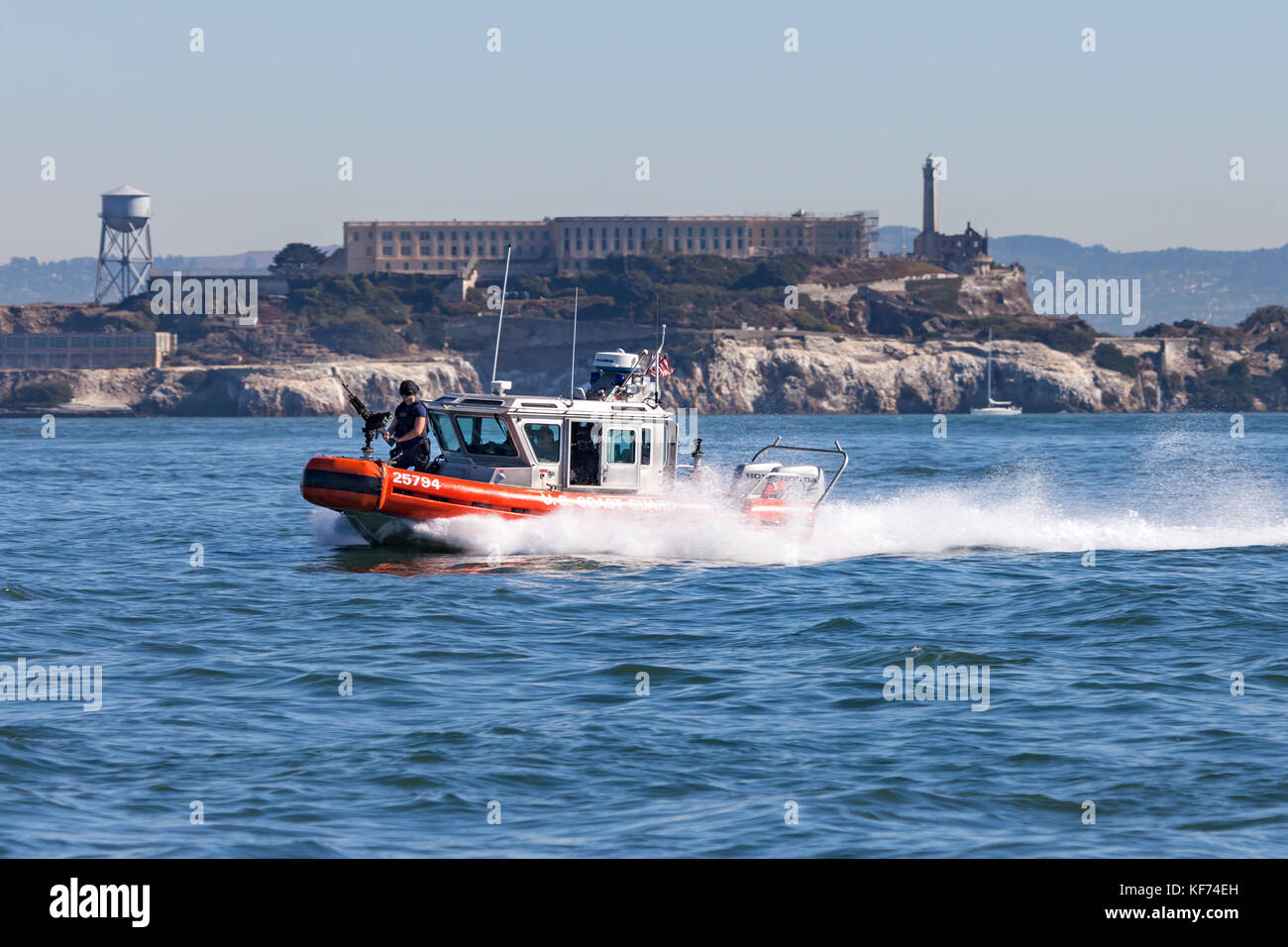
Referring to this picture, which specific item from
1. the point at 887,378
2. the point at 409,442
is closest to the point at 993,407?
the point at 887,378

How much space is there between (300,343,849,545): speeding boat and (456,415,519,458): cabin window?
0.05ft

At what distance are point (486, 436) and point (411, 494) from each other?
1.92m

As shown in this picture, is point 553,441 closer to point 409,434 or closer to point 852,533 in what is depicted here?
point 409,434

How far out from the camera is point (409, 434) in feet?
78.2

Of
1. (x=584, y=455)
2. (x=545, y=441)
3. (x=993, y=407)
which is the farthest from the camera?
(x=993, y=407)

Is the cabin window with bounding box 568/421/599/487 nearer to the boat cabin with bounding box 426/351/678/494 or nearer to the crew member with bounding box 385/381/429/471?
the boat cabin with bounding box 426/351/678/494

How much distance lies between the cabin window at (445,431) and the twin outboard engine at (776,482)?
4.88 metres

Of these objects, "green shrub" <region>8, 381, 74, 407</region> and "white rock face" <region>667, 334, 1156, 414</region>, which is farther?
"green shrub" <region>8, 381, 74, 407</region>

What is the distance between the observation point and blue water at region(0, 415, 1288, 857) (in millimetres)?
9867

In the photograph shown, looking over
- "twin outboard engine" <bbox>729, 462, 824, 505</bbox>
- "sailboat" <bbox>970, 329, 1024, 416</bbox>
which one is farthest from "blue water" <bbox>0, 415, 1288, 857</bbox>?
"sailboat" <bbox>970, 329, 1024, 416</bbox>

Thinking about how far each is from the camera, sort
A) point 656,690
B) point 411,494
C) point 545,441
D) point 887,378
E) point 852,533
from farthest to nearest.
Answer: point 887,378, point 852,533, point 545,441, point 411,494, point 656,690
